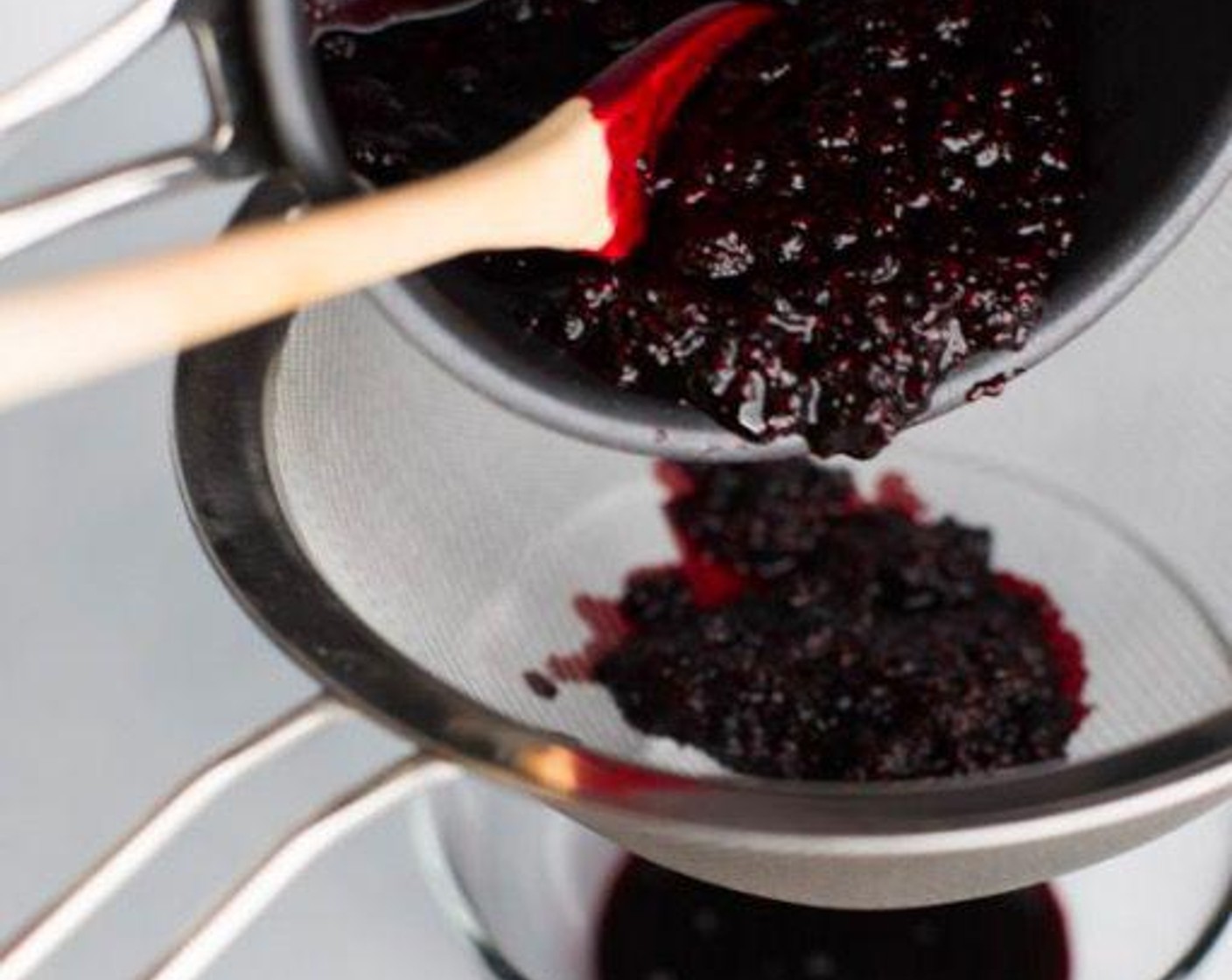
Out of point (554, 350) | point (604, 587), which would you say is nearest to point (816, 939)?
point (604, 587)

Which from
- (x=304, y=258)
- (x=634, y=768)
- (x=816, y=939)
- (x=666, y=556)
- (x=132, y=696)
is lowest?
(x=816, y=939)

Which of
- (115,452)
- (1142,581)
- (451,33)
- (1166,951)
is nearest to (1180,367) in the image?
(1142,581)

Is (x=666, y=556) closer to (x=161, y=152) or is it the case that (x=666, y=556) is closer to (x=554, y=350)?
(x=554, y=350)

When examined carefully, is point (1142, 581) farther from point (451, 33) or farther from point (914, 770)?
point (451, 33)

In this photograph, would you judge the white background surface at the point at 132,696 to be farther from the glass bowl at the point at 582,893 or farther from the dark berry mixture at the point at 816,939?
Answer: the dark berry mixture at the point at 816,939

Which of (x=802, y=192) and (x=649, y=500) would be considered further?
(x=649, y=500)

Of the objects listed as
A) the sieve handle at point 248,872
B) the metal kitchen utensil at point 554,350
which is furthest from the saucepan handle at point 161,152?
the sieve handle at point 248,872
